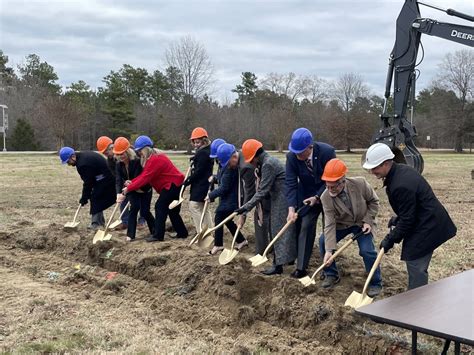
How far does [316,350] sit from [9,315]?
2931 mm

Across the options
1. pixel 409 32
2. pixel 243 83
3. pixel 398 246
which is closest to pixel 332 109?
pixel 243 83

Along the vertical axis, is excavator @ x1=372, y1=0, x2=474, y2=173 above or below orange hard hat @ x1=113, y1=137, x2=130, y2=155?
above

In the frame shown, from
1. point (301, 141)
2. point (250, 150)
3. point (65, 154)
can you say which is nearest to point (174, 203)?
point (65, 154)

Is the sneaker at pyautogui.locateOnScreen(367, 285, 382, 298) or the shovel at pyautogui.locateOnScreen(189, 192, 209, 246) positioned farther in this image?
the shovel at pyautogui.locateOnScreen(189, 192, 209, 246)

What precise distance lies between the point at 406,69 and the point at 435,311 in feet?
27.4

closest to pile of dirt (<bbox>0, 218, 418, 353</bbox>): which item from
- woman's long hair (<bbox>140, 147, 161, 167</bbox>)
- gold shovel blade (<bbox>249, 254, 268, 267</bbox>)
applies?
gold shovel blade (<bbox>249, 254, 268, 267</bbox>)

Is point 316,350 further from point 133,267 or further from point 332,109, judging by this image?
point 332,109

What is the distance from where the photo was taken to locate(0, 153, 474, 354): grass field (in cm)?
434

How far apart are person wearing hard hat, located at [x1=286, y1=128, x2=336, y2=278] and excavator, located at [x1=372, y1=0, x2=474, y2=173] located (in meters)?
5.05

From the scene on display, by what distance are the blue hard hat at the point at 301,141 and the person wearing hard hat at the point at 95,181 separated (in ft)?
15.0

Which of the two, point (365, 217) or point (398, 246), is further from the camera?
point (398, 246)

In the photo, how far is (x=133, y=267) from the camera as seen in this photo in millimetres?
6801

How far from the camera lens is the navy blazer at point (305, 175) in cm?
566

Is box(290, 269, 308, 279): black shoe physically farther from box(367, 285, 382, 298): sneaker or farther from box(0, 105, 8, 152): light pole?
box(0, 105, 8, 152): light pole
